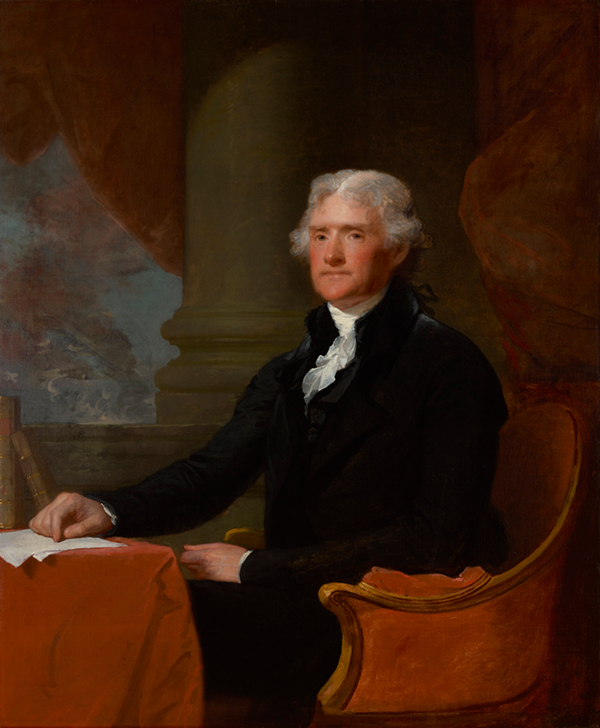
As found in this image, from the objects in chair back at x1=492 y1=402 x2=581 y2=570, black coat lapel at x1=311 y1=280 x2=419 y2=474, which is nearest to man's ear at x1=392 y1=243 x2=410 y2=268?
black coat lapel at x1=311 y1=280 x2=419 y2=474

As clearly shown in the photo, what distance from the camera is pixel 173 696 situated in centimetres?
191

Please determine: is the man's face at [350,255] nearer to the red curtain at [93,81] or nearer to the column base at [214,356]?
the column base at [214,356]

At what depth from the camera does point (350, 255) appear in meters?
2.15

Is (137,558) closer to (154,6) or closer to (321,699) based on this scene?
(321,699)

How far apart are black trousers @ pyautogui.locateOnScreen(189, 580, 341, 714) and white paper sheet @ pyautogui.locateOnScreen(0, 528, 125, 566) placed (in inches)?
13.3

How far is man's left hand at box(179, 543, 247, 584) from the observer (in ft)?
6.66

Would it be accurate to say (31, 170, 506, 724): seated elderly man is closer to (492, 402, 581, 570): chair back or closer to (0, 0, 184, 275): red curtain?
(492, 402, 581, 570): chair back

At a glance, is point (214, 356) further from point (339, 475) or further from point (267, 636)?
point (267, 636)

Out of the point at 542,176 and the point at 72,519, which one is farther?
the point at 542,176

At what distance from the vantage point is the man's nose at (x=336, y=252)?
84.7 inches

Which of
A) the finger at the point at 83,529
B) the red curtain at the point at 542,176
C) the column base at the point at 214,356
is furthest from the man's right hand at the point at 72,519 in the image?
the red curtain at the point at 542,176

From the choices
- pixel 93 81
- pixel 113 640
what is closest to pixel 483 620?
pixel 113 640

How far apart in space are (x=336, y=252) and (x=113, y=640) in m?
1.42

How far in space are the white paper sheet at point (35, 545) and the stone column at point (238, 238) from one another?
2.08ft
